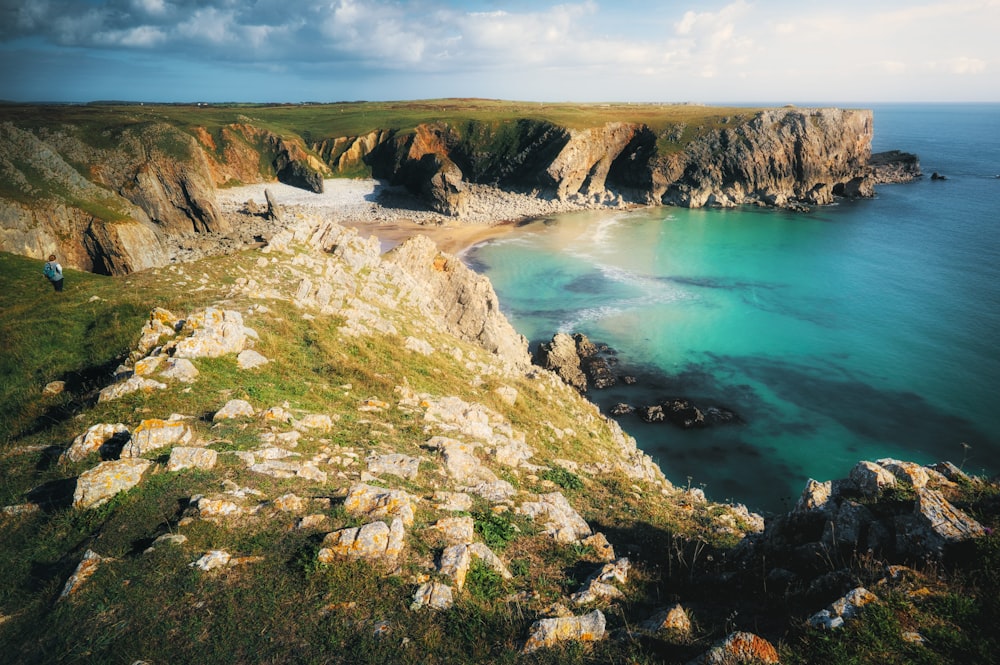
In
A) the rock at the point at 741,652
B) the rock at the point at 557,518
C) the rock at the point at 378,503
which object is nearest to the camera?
the rock at the point at 741,652

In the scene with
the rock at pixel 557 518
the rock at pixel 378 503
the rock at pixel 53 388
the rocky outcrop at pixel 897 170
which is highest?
the rocky outcrop at pixel 897 170

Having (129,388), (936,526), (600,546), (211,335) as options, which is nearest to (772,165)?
(936,526)

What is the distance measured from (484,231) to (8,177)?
6146 centimetres

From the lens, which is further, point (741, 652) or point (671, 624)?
point (671, 624)

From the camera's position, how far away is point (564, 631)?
7.79 metres

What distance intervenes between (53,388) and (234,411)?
5.81 metres

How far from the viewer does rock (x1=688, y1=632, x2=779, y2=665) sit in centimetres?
664

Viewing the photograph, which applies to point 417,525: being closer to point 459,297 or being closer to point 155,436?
point 155,436

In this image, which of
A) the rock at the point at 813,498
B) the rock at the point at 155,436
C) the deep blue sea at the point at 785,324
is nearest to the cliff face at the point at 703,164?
the deep blue sea at the point at 785,324

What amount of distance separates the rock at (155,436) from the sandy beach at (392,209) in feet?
210

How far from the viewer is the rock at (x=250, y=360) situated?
50.0 ft

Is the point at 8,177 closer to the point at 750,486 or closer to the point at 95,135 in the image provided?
the point at 95,135

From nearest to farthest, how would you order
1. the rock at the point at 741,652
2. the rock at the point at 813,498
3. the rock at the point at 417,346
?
the rock at the point at 741,652 < the rock at the point at 813,498 < the rock at the point at 417,346

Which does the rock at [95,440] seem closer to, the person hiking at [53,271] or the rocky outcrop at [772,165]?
the person hiking at [53,271]
